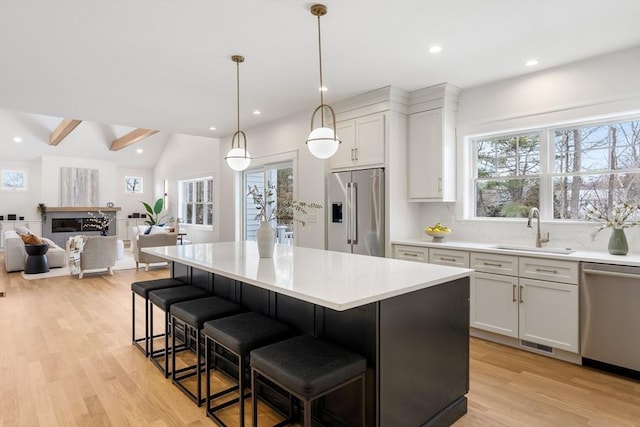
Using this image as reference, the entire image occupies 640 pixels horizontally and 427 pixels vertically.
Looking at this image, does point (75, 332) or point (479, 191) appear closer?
point (75, 332)

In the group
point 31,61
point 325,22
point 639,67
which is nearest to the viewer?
point 325,22

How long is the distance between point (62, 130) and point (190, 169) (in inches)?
119

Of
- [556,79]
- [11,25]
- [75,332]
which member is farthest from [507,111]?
[75,332]

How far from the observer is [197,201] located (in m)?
9.55

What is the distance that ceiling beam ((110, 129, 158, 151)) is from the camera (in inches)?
353

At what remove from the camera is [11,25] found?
8.71 ft

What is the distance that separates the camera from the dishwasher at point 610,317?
2.63 metres

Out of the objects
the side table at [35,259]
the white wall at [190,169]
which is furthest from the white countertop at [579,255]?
the side table at [35,259]

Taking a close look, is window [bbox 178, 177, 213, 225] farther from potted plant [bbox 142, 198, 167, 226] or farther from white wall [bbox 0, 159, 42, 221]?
white wall [bbox 0, 159, 42, 221]

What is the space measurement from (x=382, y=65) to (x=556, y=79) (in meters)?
1.67

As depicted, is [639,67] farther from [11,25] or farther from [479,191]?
[11,25]

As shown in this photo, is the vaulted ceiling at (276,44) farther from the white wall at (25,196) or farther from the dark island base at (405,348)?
the white wall at (25,196)

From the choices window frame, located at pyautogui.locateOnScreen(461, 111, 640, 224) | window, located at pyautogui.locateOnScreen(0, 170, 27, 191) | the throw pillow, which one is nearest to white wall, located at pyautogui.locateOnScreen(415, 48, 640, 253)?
window frame, located at pyautogui.locateOnScreen(461, 111, 640, 224)

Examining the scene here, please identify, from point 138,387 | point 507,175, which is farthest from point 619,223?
point 138,387
